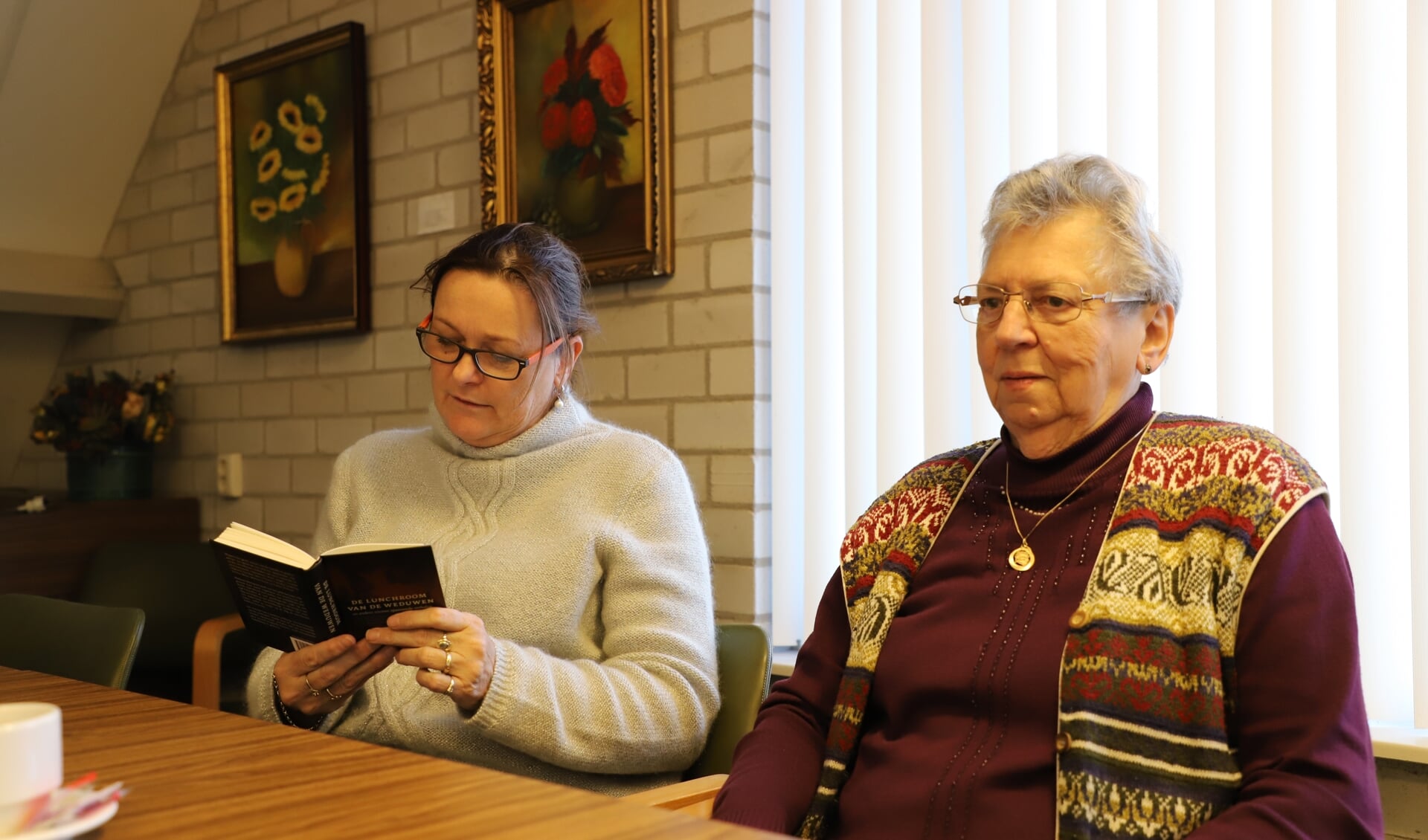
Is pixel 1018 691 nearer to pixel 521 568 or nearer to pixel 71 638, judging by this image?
pixel 521 568

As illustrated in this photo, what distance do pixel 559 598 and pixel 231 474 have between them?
2.16 metres

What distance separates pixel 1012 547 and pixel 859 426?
0.89 meters

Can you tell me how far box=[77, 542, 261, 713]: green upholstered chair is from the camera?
332 centimetres

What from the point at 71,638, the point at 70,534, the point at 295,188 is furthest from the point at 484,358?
the point at 70,534

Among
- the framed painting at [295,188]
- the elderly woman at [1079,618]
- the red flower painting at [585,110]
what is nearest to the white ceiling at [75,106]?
the framed painting at [295,188]

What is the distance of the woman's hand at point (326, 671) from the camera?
170cm

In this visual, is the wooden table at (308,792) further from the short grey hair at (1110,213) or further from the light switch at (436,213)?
the light switch at (436,213)

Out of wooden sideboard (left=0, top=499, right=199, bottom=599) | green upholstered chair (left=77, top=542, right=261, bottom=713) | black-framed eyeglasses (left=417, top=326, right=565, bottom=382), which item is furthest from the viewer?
wooden sideboard (left=0, top=499, right=199, bottom=599)

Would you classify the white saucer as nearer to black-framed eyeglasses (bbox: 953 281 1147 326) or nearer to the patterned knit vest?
the patterned knit vest

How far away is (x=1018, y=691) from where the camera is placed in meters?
1.42

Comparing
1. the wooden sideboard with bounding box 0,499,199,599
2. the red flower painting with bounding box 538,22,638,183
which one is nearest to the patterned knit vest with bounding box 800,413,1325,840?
the red flower painting with bounding box 538,22,638,183

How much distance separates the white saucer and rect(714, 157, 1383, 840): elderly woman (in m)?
0.74

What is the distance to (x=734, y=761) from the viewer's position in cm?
161

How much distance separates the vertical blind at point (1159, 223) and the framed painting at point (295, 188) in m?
1.33
